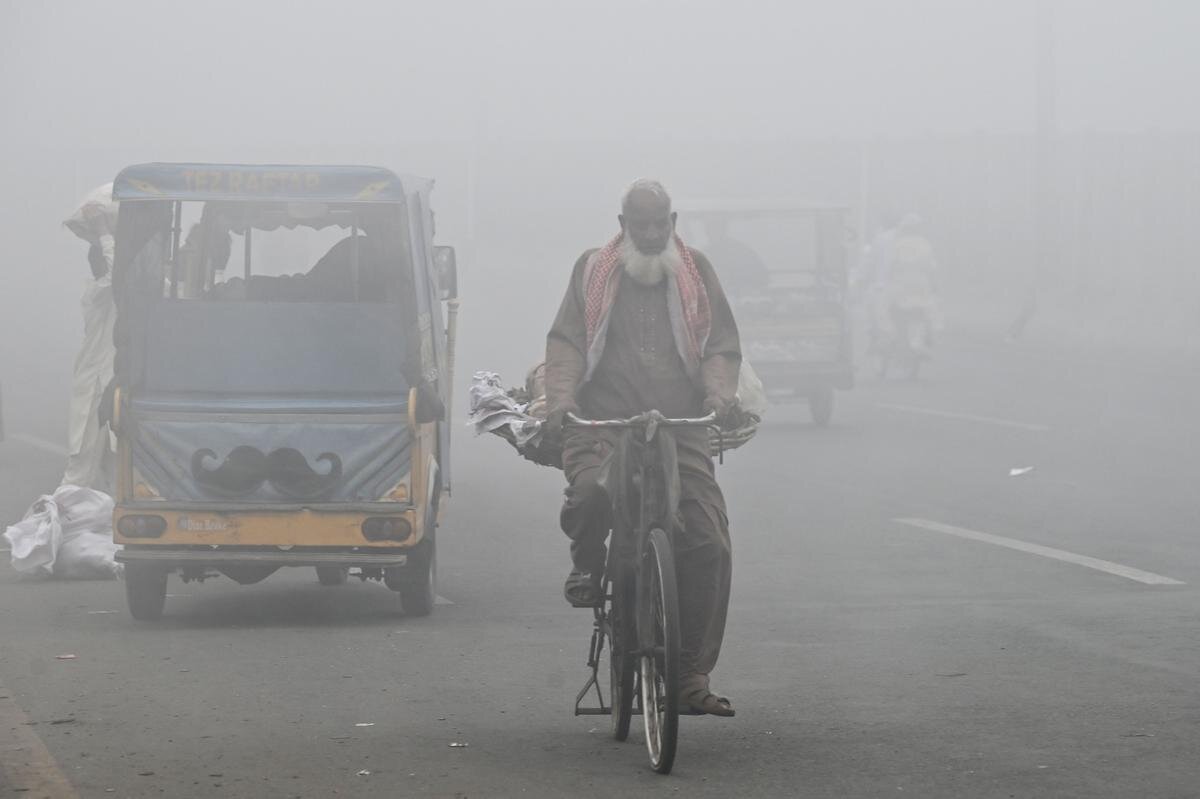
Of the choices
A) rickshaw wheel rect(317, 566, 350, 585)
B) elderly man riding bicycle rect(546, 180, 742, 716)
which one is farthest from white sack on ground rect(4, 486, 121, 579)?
elderly man riding bicycle rect(546, 180, 742, 716)

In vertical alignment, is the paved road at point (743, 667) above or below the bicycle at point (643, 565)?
below

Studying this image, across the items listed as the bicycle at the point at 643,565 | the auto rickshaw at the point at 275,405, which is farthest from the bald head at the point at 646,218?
the auto rickshaw at the point at 275,405

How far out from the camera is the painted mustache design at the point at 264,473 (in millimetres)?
9602

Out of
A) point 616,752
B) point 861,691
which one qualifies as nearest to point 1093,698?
point 861,691

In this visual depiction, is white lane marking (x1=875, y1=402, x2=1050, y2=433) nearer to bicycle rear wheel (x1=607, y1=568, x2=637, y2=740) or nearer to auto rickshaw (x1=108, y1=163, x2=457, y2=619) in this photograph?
auto rickshaw (x1=108, y1=163, x2=457, y2=619)

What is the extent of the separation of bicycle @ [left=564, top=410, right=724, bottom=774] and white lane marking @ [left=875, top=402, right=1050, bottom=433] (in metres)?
13.6

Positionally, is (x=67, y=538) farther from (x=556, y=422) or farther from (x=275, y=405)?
(x=556, y=422)

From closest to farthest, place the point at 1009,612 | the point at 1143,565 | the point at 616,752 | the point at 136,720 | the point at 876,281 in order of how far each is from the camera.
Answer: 1. the point at 616,752
2. the point at 136,720
3. the point at 1009,612
4. the point at 1143,565
5. the point at 876,281

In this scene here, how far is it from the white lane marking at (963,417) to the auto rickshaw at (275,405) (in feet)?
35.6

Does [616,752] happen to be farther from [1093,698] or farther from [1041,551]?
[1041,551]

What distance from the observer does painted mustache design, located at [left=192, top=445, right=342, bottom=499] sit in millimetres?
9602

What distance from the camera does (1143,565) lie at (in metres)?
11.6

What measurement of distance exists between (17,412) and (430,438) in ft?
43.8

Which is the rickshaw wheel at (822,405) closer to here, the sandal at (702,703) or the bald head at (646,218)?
the bald head at (646,218)
